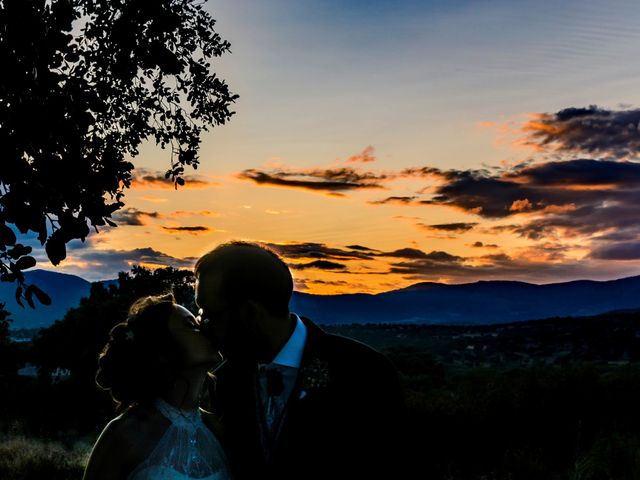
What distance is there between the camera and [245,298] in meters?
3.22

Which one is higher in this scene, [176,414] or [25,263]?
[25,263]

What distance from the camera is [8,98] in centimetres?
639

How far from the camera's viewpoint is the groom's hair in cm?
322

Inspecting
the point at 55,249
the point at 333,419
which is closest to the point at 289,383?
the point at 333,419

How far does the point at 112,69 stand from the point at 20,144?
143 inches

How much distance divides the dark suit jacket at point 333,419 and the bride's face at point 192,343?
10.7 inches

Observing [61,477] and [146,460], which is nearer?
[146,460]

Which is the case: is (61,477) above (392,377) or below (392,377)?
below

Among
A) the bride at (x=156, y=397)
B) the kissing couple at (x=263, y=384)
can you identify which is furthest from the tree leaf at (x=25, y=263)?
the kissing couple at (x=263, y=384)

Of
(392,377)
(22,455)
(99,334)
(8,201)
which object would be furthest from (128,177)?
(99,334)

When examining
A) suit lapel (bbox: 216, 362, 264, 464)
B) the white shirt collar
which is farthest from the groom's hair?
suit lapel (bbox: 216, 362, 264, 464)

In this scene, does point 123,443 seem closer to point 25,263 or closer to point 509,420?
point 25,263

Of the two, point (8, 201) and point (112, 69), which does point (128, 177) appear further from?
point (8, 201)

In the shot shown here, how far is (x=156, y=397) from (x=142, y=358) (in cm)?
26
